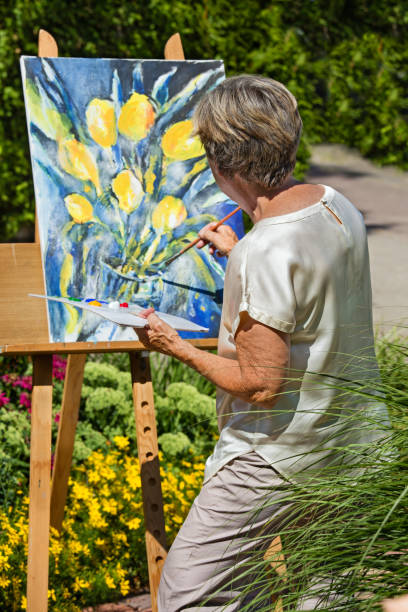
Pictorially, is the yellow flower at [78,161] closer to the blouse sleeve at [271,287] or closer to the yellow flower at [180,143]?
the yellow flower at [180,143]

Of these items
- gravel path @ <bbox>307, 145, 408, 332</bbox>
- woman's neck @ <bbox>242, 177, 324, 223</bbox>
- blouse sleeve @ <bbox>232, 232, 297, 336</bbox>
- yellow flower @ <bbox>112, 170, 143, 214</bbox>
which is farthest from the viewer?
gravel path @ <bbox>307, 145, 408, 332</bbox>

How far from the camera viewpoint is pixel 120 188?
2965mm

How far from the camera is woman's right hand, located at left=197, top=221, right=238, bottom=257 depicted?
2602 mm

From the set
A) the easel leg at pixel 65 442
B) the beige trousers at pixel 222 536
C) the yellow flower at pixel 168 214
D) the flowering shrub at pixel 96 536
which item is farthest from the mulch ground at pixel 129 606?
the yellow flower at pixel 168 214

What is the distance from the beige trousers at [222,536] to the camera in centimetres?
195

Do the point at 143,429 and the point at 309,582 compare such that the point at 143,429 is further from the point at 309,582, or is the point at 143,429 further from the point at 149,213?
the point at 309,582

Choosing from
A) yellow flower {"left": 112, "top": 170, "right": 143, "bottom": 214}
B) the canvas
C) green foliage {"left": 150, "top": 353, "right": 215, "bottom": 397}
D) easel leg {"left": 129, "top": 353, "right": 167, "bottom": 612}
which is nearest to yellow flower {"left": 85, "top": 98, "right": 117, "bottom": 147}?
the canvas

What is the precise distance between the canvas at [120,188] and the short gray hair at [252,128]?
0.88m

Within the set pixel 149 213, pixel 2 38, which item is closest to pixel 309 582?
pixel 149 213

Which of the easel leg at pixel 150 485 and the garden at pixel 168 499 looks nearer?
the garden at pixel 168 499

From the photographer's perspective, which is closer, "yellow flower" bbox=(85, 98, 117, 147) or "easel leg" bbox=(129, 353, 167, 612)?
"easel leg" bbox=(129, 353, 167, 612)

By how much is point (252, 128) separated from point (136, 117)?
1.23 meters

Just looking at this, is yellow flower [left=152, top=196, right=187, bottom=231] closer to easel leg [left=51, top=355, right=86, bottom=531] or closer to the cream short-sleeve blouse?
easel leg [left=51, top=355, right=86, bottom=531]

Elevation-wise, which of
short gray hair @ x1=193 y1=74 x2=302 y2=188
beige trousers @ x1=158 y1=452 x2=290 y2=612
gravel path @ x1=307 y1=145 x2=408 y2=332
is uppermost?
short gray hair @ x1=193 y1=74 x2=302 y2=188
